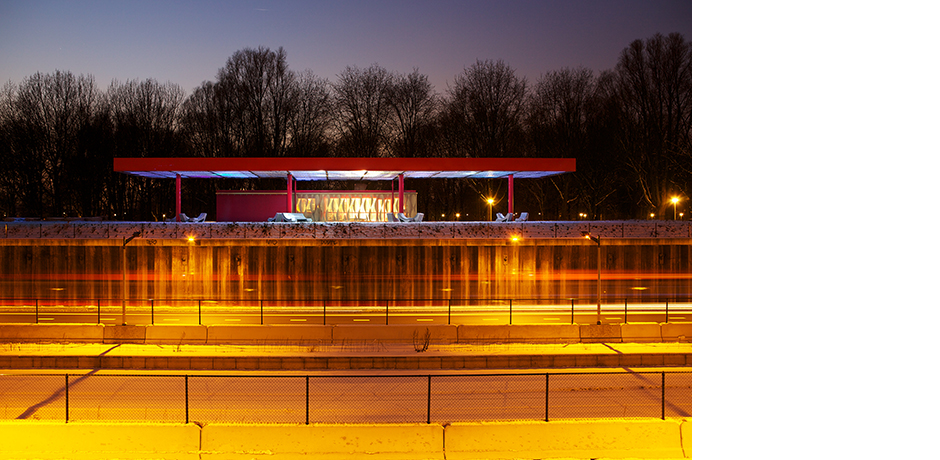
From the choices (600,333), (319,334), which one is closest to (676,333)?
(600,333)

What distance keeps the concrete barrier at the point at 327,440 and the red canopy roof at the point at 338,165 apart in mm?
23832

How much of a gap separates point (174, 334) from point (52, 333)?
147 inches

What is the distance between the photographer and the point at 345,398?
12.8 metres

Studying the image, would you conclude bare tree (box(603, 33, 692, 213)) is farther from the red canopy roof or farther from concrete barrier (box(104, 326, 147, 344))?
concrete barrier (box(104, 326, 147, 344))

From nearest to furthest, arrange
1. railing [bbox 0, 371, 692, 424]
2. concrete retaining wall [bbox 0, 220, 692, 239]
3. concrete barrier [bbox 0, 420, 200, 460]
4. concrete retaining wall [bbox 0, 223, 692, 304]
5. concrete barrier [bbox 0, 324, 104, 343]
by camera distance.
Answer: concrete barrier [bbox 0, 420, 200, 460] → railing [bbox 0, 371, 692, 424] → concrete barrier [bbox 0, 324, 104, 343] → concrete retaining wall [bbox 0, 223, 692, 304] → concrete retaining wall [bbox 0, 220, 692, 239]

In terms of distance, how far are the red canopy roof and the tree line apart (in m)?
15.8

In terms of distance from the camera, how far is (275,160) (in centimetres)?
3173

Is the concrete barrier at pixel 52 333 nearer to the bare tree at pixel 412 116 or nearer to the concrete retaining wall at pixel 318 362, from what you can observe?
the concrete retaining wall at pixel 318 362

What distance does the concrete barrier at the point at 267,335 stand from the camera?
17594 millimetres

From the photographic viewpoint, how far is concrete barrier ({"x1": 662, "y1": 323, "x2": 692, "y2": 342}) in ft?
59.5

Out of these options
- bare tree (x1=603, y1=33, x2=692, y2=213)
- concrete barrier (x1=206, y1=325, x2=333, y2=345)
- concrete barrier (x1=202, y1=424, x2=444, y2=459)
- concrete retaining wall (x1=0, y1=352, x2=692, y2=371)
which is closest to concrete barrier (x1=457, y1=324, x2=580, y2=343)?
concrete retaining wall (x1=0, y1=352, x2=692, y2=371)

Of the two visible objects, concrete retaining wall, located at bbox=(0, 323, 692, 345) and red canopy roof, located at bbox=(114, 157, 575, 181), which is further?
red canopy roof, located at bbox=(114, 157, 575, 181)
